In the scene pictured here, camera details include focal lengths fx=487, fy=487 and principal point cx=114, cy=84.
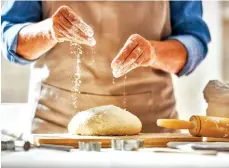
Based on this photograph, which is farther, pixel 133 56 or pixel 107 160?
pixel 133 56

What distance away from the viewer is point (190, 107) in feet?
5.86

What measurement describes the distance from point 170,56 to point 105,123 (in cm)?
34

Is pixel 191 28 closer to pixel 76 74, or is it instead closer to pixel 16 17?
pixel 76 74

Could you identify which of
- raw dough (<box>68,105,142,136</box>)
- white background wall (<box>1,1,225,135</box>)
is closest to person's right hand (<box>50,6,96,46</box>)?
raw dough (<box>68,105,142,136</box>)

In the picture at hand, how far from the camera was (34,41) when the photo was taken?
1165 mm

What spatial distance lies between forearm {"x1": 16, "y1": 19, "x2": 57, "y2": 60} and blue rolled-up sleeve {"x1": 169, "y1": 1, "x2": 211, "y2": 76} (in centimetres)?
36

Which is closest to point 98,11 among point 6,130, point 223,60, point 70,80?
point 70,80

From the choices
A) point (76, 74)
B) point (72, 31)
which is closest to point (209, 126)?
point (72, 31)

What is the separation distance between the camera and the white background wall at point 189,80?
1649 mm

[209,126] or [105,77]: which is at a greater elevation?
[105,77]

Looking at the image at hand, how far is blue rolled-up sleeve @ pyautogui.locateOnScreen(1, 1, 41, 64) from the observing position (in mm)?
1230

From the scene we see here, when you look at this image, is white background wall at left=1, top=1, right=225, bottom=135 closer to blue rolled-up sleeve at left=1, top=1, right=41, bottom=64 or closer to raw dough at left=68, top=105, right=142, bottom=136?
blue rolled-up sleeve at left=1, top=1, right=41, bottom=64

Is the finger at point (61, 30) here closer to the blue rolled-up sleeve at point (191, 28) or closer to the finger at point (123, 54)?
the finger at point (123, 54)

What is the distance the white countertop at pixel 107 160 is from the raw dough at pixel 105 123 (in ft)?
0.89
